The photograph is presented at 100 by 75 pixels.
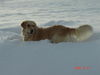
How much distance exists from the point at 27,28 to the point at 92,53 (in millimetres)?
1744

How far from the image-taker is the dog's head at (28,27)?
5520 millimetres

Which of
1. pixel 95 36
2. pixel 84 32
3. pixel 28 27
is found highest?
pixel 28 27

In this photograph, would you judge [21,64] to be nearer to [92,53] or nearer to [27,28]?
[92,53]

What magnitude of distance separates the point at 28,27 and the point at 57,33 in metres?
0.60

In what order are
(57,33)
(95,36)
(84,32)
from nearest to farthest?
(57,33)
(84,32)
(95,36)

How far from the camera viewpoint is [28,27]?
5.55 metres

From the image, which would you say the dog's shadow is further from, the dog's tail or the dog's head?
the dog's head

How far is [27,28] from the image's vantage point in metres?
5.57

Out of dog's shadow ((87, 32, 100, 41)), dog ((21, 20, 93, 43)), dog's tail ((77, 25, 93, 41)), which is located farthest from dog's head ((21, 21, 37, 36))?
dog's shadow ((87, 32, 100, 41))

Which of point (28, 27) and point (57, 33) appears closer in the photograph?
point (57, 33)

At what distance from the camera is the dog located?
5.35m

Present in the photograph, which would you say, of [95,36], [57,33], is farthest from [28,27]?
[95,36]

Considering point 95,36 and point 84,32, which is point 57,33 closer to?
point 84,32

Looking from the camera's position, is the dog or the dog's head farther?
the dog's head
